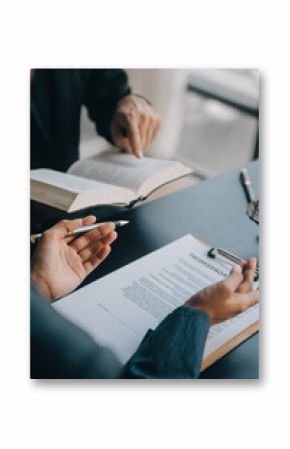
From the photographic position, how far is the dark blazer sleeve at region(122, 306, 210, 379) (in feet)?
2.32

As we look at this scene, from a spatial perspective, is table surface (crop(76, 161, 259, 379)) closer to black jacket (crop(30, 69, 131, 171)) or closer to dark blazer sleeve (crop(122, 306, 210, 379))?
dark blazer sleeve (crop(122, 306, 210, 379))

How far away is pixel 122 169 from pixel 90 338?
451mm

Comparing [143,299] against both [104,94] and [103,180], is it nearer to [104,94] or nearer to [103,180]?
[103,180]

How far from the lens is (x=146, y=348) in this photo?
2.33 feet

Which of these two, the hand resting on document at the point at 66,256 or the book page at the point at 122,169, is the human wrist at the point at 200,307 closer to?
the hand resting on document at the point at 66,256

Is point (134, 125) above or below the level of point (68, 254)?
above

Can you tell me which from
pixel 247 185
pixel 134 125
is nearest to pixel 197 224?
pixel 247 185

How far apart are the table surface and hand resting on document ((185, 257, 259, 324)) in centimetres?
5

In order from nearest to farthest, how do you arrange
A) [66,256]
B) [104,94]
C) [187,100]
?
[66,256], [104,94], [187,100]

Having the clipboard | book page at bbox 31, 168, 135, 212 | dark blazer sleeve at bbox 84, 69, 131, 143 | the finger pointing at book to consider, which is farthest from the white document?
dark blazer sleeve at bbox 84, 69, 131, 143

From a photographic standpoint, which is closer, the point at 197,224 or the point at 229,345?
the point at 229,345

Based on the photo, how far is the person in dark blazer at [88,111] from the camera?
1146mm

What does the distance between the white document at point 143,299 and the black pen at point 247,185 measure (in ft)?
0.78
